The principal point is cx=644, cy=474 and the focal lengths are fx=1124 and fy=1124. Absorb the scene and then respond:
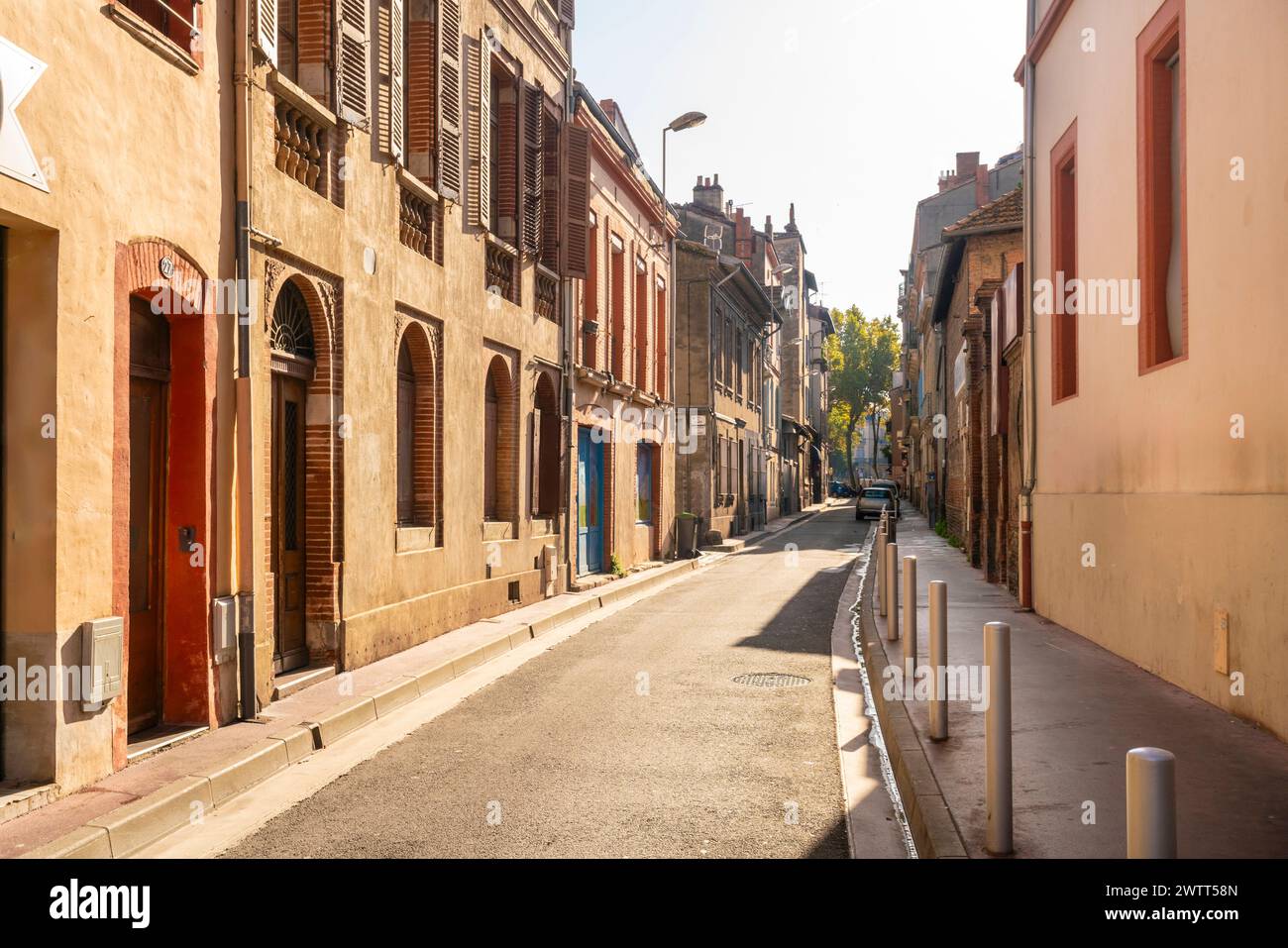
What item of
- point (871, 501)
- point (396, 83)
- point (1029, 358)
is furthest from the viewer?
point (871, 501)

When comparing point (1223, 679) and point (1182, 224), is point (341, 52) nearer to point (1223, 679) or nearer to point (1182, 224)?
point (1182, 224)

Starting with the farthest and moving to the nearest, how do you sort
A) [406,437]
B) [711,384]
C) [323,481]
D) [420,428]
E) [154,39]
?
1. [711,384]
2. [420,428]
3. [406,437]
4. [323,481]
5. [154,39]

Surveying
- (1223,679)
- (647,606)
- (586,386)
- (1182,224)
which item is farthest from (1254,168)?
(586,386)

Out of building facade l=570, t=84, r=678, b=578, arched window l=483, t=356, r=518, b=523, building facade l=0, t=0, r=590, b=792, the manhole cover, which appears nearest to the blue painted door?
building facade l=570, t=84, r=678, b=578

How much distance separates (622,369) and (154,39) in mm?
15184

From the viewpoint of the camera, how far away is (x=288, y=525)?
31.2 feet

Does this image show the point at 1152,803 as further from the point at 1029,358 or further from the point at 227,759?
the point at 1029,358

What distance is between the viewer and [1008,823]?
459cm

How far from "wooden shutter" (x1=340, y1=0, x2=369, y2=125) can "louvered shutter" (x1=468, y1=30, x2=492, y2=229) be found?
310 centimetres

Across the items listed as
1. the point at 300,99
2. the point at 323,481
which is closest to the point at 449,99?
the point at 300,99

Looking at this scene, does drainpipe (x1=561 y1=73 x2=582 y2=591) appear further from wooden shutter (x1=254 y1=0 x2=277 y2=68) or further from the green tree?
the green tree

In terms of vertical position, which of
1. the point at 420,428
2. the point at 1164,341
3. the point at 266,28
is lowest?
the point at 420,428

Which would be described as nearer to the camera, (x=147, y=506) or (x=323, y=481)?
(x=147, y=506)
